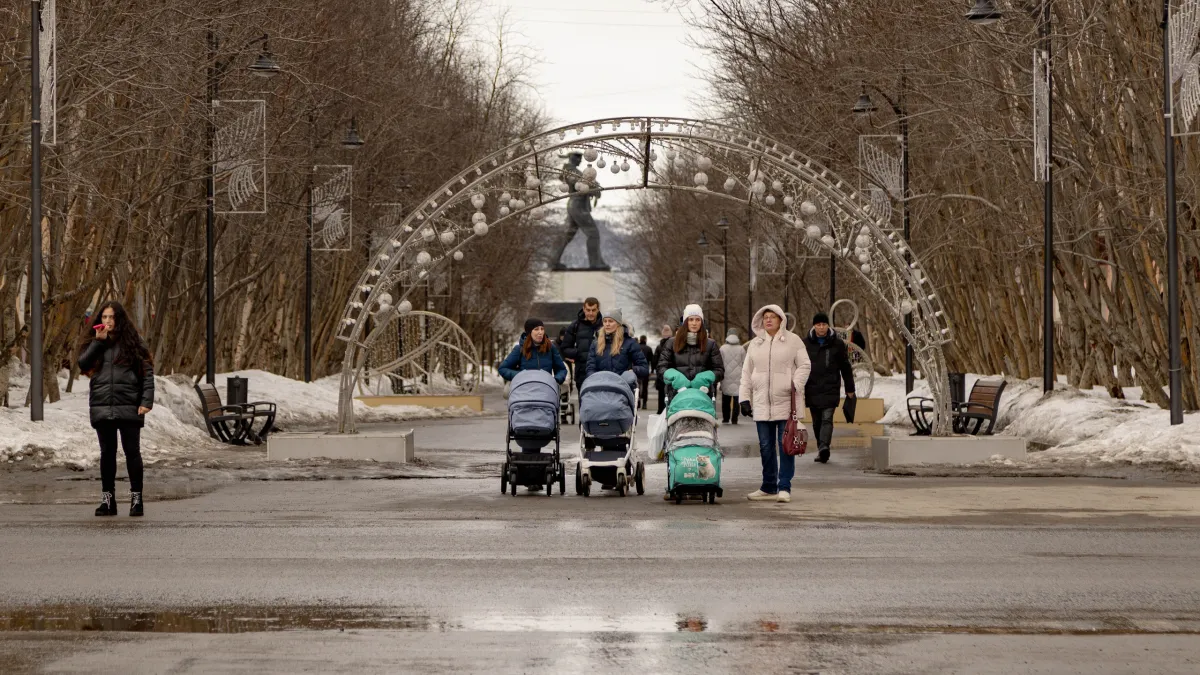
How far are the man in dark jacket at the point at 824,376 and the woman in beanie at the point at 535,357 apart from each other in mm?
5373

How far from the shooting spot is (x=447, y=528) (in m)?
14.1

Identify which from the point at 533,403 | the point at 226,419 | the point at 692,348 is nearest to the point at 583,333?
the point at 692,348

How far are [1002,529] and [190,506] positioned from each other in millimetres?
6924

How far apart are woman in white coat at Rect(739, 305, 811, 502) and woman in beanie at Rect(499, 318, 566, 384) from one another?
2.18 m

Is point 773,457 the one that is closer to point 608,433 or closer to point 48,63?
point 608,433

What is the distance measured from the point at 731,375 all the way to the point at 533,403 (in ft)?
54.7

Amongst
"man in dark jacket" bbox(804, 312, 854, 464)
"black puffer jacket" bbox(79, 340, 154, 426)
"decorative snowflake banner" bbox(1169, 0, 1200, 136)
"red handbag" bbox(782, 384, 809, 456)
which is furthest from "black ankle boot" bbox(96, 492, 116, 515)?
"decorative snowflake banner" bbox(1169, 0, 1200, 136)

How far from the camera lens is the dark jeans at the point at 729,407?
3409 centimetres

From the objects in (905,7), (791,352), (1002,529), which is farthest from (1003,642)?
(905,7)

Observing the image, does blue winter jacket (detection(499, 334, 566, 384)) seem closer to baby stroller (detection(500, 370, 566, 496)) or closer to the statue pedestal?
baby stroller (detection(500, 370, 566, 496))

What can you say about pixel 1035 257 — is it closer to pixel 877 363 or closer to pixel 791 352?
pixel 791 352

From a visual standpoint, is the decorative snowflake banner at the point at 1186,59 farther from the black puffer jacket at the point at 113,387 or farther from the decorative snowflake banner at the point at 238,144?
the decorative snowflake banner at the point at 238,144

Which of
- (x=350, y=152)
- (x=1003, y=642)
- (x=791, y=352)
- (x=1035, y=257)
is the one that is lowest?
(x=1003, y=642)

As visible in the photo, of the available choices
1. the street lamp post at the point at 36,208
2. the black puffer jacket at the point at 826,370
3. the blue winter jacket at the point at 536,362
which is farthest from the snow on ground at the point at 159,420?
the black puffer jacket at the point at 826,370
